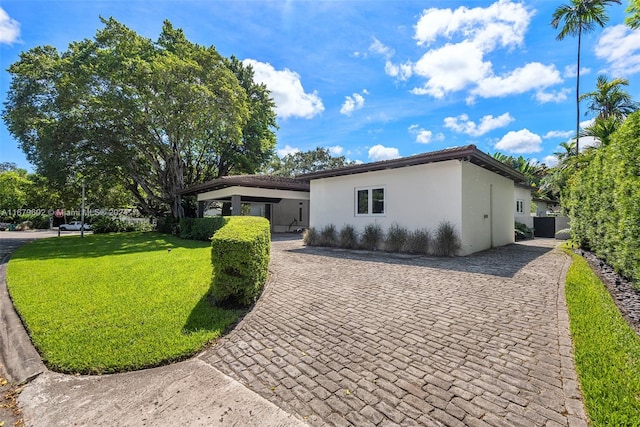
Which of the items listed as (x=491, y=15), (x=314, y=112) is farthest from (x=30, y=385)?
(x=314, y=112)

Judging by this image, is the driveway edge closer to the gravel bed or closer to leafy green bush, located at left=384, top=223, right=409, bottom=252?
the gravel bed

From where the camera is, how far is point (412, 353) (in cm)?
321

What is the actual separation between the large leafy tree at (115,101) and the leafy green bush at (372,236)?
1152 centimetres

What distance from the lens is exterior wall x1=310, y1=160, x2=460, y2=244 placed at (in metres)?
9.80

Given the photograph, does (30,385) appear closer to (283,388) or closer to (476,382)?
(283,388)

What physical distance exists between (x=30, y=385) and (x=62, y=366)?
277mm

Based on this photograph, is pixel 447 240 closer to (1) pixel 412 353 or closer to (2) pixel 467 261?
(2) pixel 467 261

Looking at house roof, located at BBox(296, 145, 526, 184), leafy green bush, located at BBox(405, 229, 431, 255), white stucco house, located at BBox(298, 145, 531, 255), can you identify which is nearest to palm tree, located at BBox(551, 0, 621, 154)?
white stucco house, located at BBox(298, 145, 531, 255)

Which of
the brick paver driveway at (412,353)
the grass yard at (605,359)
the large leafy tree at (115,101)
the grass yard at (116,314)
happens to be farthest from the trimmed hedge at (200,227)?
the grass yard at (605,359)

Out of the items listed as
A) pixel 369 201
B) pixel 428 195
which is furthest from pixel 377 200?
pixel 428 195

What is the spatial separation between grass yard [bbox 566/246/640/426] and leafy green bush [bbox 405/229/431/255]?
5.18m

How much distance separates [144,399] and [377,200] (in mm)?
10198

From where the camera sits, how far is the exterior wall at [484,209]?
390 inches

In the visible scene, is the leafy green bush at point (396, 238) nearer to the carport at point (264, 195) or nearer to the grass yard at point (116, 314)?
the carport at point (264, 195)
